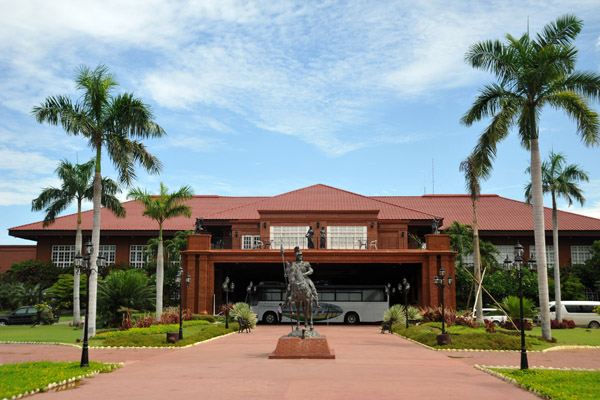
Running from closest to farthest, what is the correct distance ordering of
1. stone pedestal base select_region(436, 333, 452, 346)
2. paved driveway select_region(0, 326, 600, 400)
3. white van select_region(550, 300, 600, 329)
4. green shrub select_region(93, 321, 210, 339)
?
paved driveway select_region(0, 326, 600, 400)
stone pedestal base select_region(436, 333, 452, 346)
green shrub select_region(93, 321, 210, 339)
white van select_region(550, 300, 600, 329)

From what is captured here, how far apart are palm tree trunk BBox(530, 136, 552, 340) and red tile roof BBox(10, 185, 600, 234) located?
17363 mm

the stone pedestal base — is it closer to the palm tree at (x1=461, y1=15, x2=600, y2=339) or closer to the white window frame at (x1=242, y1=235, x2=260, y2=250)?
the palm tree at (x1=461, y1=15, x2=600, y2=339)

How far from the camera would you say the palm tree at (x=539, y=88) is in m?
23.0

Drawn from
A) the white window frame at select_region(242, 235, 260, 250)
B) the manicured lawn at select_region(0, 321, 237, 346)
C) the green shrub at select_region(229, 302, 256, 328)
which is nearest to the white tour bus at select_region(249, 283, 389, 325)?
the green shrub at select_region(229, 302, 256, 328)

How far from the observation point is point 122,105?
2558cm

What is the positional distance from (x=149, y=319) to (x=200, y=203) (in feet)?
99.0

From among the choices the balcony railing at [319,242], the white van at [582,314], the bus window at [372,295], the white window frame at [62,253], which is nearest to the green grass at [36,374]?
the bus window at [372,295]

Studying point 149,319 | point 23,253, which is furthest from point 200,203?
point 149,319

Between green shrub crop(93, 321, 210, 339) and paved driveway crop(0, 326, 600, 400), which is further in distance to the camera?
A: green shrub crop(93, 321, 210, 339)

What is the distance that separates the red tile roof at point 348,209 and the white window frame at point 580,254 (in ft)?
5.94

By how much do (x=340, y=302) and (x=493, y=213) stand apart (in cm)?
2157

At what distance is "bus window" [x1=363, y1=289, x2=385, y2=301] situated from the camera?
121 ft

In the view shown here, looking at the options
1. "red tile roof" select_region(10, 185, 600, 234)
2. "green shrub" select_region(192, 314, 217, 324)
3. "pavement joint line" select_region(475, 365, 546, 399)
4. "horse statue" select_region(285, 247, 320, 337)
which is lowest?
"green shrub" select_region(192, 314, 217, 324)

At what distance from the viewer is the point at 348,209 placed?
4084cm
